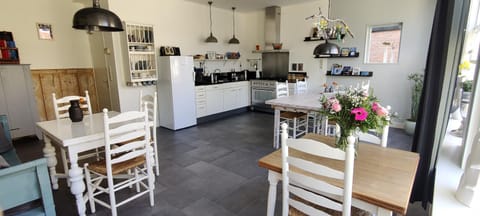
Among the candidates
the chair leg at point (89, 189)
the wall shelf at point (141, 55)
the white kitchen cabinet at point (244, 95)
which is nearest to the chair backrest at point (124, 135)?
the chair leg at point (89, 189)

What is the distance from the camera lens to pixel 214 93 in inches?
226

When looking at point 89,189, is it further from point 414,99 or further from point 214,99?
point 414,99

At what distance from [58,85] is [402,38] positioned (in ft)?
22.7

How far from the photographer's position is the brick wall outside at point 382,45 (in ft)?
15.6

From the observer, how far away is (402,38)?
4.60 meters

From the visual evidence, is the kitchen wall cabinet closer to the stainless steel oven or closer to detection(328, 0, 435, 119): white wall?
the stainless steel oven

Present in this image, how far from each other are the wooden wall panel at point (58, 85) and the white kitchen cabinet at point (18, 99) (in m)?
0.45

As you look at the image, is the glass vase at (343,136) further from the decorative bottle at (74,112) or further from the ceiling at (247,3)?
the ceiling at (247,3)

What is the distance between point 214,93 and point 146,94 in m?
1.52

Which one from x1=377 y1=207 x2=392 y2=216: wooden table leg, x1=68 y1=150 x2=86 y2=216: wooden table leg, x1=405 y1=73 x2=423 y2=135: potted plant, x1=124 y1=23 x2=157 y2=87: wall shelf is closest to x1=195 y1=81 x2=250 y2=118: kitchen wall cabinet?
x1=124 y1=23 x2=157 y2=87: wall shelf

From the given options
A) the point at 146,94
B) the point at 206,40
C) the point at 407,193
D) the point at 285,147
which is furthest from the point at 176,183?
the point at 206,40

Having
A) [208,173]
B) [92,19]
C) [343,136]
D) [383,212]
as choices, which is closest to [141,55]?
[92,19]

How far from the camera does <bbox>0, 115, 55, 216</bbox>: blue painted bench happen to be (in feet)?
4.50

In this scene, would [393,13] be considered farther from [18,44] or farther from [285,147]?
[18,44]
